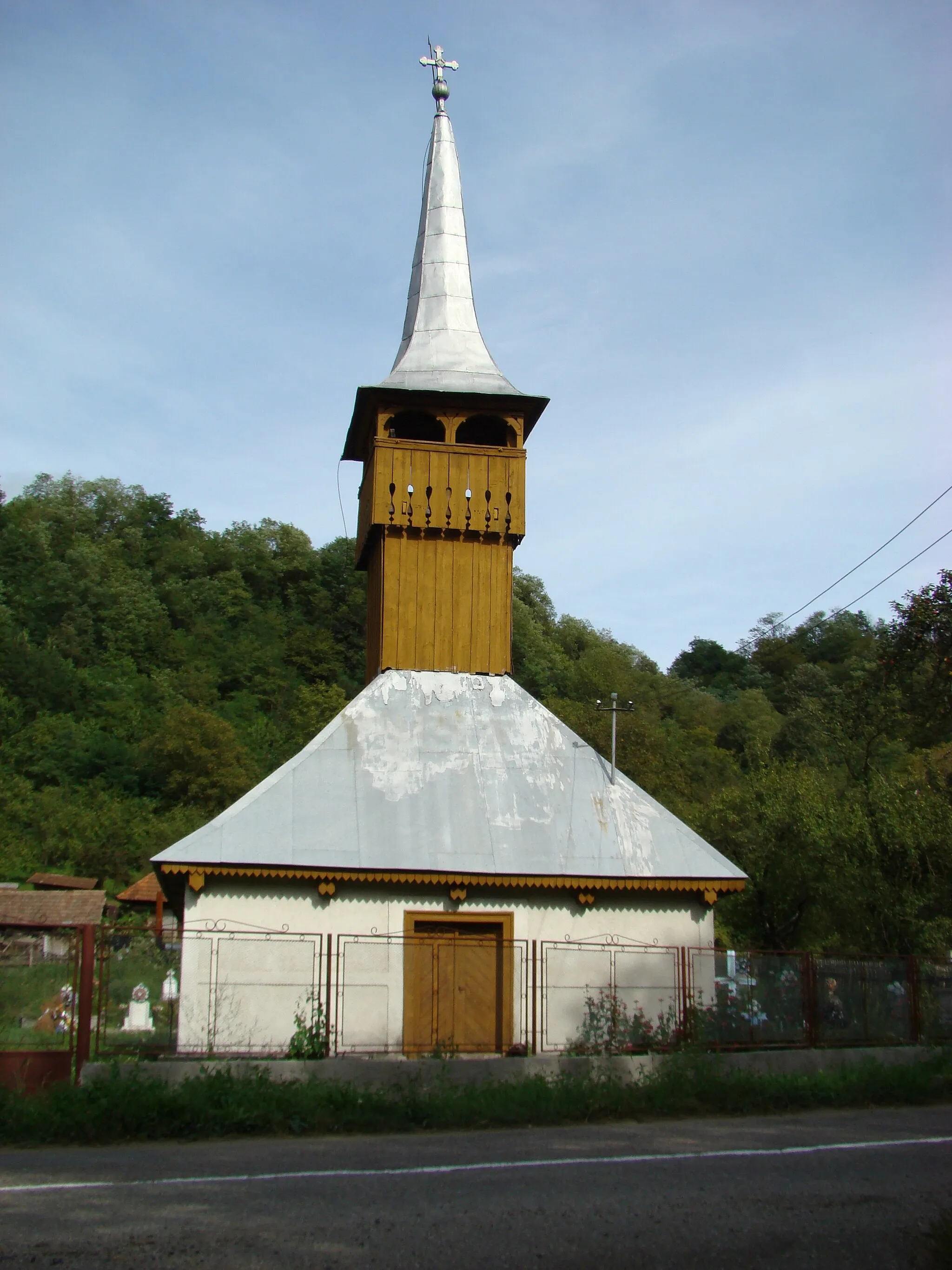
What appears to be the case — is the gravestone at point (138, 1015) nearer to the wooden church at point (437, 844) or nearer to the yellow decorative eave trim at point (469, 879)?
the wooden church at point (437, 844)

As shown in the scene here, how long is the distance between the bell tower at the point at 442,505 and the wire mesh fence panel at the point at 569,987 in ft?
18.4

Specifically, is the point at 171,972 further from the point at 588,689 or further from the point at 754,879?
the point at 588,689

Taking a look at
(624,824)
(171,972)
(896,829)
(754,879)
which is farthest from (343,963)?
(754,879)

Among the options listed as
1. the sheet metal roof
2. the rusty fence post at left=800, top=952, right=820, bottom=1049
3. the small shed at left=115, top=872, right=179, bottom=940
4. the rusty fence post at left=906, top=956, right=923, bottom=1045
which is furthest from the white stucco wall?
the small shed at left=115, top=872, right=179, bottom=940

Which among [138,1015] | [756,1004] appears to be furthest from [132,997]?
[756,1004]

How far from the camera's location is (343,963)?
14.7m

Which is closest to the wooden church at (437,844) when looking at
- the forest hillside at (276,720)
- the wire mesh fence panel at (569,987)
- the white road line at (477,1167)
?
the wire mesh fence panel at (569,987)

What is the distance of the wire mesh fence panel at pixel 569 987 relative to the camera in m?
15.2

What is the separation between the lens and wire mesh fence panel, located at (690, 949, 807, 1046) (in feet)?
49.2

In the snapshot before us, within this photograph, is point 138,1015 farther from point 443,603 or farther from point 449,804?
point 443,603

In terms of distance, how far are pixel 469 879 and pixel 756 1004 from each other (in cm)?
395

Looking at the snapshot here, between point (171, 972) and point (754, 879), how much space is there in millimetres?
16427

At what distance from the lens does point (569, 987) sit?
50.4 feet

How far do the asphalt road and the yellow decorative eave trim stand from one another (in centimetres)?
528
